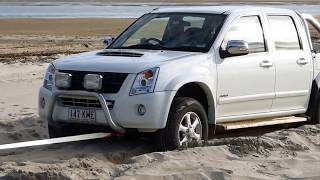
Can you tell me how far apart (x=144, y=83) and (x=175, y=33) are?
4.62ft

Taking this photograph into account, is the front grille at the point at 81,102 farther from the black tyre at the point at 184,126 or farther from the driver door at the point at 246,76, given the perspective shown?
the driver door at the point at 246,76

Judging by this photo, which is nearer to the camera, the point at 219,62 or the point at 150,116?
the point at 150,116

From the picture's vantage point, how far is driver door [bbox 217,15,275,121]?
8578 mm

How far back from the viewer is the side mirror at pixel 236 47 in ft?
27.8

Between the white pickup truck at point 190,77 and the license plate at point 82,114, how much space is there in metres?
0.01

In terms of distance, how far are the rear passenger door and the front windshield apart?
35.6 inches

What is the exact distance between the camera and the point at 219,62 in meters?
8.51

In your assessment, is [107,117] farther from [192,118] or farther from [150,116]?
[192,118]

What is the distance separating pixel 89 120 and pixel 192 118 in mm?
1114

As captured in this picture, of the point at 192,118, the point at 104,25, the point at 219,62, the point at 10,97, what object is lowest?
→ the point at 104,25

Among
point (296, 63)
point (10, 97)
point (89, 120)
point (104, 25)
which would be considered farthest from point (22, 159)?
point (104, 25)

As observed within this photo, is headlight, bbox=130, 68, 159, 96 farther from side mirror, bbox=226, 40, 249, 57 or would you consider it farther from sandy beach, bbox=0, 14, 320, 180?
side mirror, bbox=226, 40, 249, 57

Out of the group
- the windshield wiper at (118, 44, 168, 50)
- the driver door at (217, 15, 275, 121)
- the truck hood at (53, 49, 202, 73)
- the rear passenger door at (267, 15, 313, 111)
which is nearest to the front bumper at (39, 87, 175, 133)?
the truck hood at (53, 49, 202, 73)

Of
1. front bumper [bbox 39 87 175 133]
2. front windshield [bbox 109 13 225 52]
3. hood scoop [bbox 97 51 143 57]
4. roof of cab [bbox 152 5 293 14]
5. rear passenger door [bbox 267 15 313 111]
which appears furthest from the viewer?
rear passenger door [bbox 267 15 313 111]
